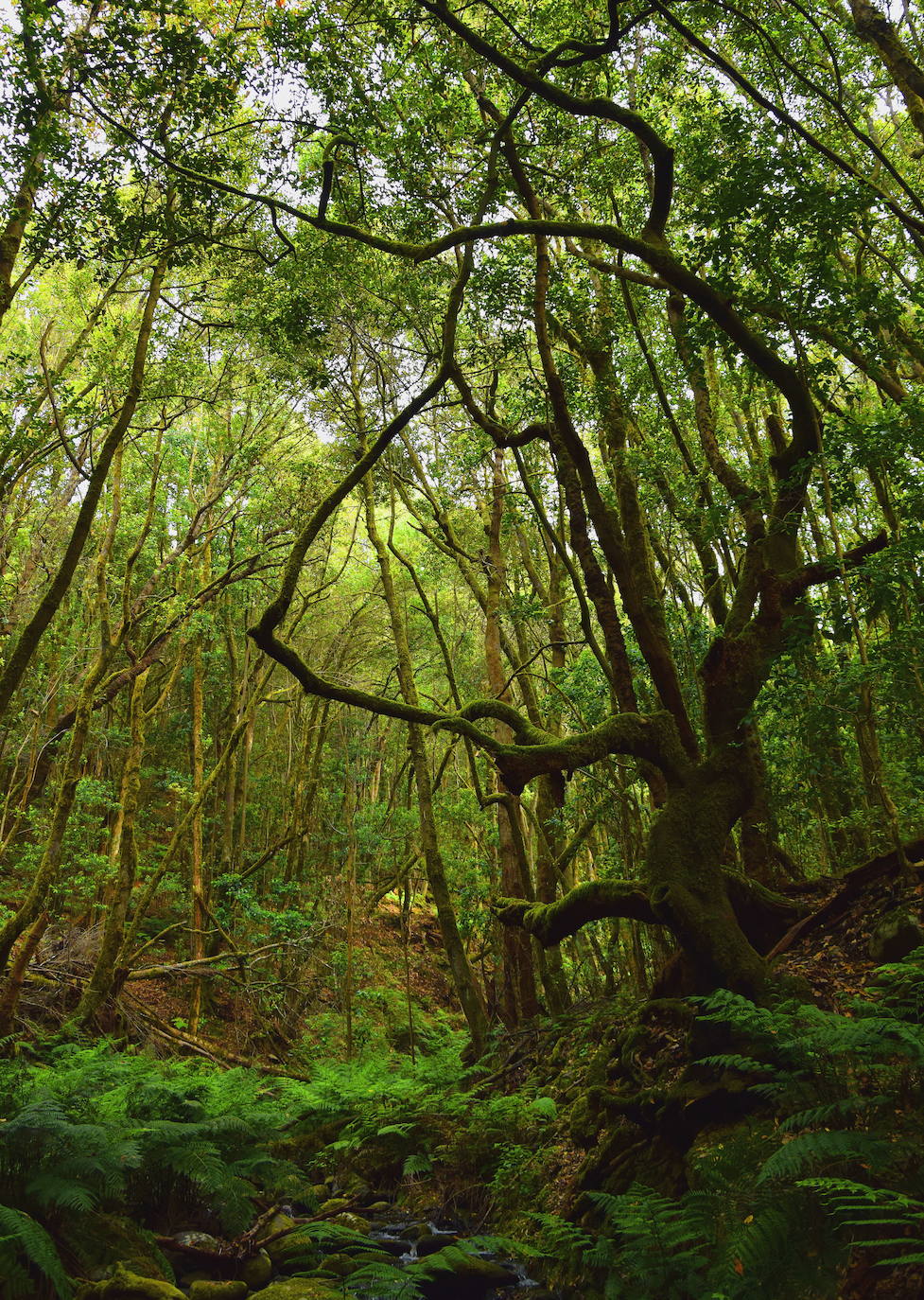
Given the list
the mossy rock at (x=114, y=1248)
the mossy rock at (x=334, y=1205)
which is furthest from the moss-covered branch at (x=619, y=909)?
the mossy rock at (x=114, y=1248)

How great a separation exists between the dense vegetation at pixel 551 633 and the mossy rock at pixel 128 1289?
0.03 meters

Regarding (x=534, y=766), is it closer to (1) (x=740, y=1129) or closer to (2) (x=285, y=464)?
(1) (x=740, y=1129)

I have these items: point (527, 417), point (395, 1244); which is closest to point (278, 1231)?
point (395, 1244)

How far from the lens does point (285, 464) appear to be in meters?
15.6

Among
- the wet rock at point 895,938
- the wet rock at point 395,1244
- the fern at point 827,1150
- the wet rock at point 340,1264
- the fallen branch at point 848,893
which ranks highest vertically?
the fallen branch at point 848,893

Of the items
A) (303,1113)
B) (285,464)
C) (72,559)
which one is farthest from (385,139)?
(303,1113)

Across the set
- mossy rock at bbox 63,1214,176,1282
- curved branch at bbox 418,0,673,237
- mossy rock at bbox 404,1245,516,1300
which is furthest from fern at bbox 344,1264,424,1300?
curved branch at bbox 418,0,673,237

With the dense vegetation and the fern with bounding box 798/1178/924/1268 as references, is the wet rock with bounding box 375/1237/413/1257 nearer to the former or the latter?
the dense vegetation

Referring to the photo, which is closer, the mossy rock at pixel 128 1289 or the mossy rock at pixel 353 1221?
the mossy rock at pixel 128 1289

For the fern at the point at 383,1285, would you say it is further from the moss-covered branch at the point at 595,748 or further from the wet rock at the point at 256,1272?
the moss-covered branch at the point at 595,748

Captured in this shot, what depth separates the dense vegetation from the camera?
4586mm

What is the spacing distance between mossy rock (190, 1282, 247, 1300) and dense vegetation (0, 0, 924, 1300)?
82 mm

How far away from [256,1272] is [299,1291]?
864mm

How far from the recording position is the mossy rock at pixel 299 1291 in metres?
4.50
